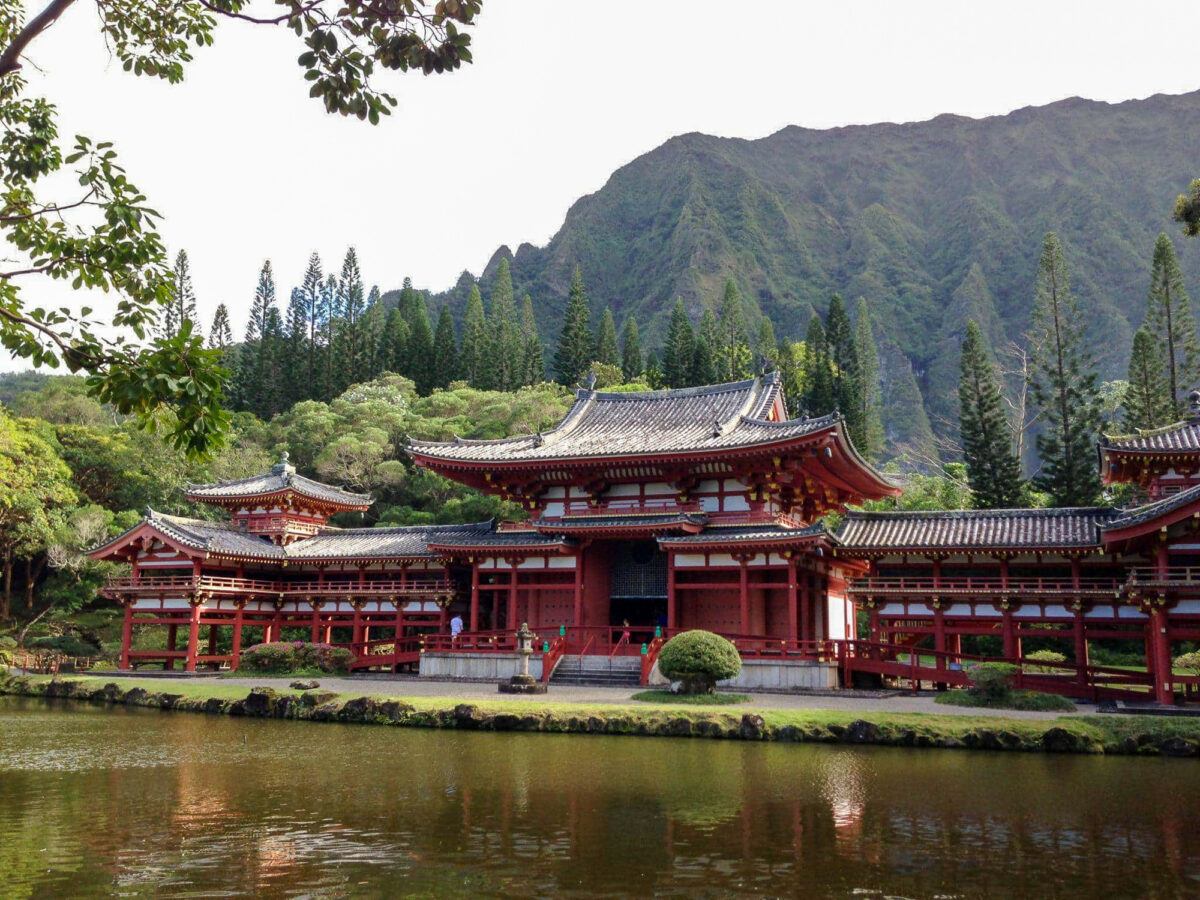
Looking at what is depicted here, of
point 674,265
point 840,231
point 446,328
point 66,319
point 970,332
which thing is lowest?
point 66,319

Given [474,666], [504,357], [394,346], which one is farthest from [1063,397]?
[394,346]

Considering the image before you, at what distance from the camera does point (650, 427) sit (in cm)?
3250

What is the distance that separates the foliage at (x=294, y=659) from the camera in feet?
99.2

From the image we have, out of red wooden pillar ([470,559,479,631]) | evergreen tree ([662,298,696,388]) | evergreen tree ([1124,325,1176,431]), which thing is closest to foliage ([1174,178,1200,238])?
A: red wooden pillar ([470,559,479,631])

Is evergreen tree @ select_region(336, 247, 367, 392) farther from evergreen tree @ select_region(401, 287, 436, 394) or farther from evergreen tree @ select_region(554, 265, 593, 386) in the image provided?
evergreen tree @ select_region(554, 265, 593, 386)

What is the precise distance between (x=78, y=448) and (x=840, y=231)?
13292 cm

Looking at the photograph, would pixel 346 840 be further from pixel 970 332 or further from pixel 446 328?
pixel 446 328

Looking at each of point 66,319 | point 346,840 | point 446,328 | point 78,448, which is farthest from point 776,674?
point 446,328

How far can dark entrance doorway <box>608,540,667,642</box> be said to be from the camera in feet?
102

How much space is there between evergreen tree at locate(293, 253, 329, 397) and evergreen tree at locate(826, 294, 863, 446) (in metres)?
37.7

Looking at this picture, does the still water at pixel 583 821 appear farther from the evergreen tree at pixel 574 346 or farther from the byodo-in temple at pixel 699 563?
the evergreen tree at pixel 574 346

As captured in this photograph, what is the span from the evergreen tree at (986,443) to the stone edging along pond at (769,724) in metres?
29.1

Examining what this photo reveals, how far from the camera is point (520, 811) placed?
10.7 m

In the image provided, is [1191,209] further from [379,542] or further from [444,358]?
A: [444,358]
